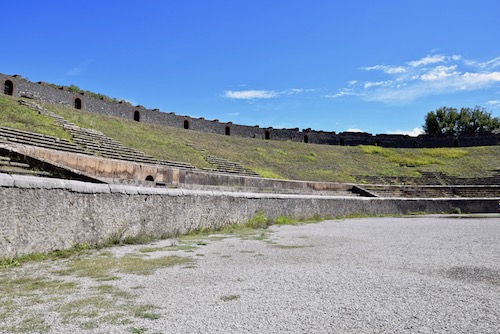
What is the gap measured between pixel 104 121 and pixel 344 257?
26.8 m

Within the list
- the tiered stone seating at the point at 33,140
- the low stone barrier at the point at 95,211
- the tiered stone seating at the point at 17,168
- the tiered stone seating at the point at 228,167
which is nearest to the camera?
the low stone barrier at the point at 95,211

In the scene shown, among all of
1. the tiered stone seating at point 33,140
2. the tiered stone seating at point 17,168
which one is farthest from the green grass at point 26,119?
the tiered stone seating at point 17,168

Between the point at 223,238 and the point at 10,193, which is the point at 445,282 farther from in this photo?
the point at 10,193

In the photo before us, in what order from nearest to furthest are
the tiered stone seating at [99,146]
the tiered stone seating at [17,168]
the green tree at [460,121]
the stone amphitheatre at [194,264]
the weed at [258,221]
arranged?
the stone amphitheatre at [194,264], the tiered stone seating at [17,168], the weed at [258,221], the tiered stone seating at [99,146], the green tree at [460,121]

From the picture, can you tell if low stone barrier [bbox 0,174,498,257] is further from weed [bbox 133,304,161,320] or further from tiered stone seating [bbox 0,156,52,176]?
weed [bbox 133,304,161,320]

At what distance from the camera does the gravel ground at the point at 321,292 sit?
319 centimetres

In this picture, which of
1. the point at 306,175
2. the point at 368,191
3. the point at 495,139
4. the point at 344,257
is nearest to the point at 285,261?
the point at 344,257

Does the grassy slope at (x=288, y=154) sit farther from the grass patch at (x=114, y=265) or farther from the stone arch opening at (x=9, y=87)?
the grass patch at (x=114, y=265)

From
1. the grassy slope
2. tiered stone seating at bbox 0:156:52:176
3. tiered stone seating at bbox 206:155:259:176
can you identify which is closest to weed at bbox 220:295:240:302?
tiered stone seating at bbox 0:156:52:176

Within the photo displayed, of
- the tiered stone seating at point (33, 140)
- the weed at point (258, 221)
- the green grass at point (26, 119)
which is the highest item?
the green grass at point (26, 119)

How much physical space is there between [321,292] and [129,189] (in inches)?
202

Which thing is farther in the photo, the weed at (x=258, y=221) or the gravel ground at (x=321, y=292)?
the weed at (x=258, y=221)

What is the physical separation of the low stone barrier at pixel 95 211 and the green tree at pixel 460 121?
242 ft

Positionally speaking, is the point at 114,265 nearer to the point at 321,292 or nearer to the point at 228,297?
the point at 228,297
